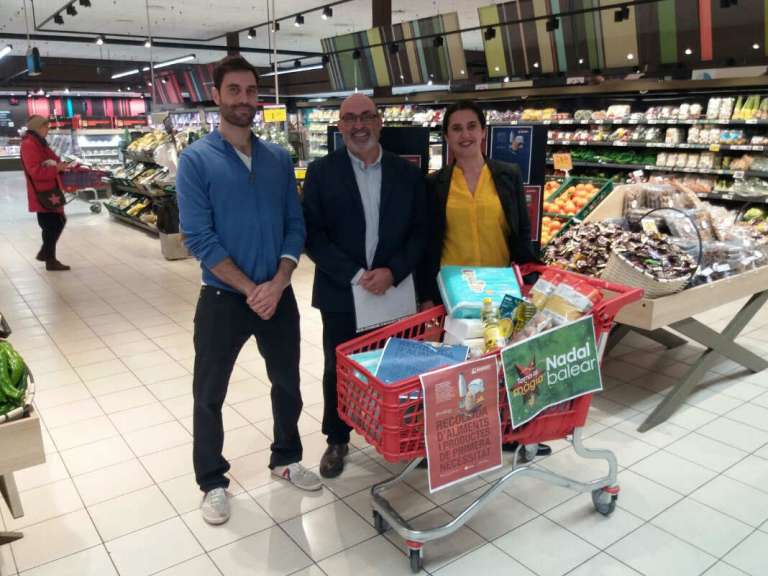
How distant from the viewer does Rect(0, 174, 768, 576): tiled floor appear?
2396 mm

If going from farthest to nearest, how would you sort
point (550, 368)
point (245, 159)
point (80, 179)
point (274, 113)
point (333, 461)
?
point (80, 179)
point (274, 113)
point (333, 461)
point (245, 159)
point (550, 368)

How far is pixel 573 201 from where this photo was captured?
516 cm

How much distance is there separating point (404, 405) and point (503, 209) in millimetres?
1136

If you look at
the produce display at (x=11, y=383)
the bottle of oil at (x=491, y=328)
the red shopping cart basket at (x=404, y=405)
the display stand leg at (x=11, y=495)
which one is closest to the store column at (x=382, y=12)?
the red shopping cart basket at (x=404, y=405)

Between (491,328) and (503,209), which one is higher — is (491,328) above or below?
below

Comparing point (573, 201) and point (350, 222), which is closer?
point (350, 222)

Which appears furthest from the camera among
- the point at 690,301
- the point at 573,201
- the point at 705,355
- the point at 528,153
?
the point at 573,201

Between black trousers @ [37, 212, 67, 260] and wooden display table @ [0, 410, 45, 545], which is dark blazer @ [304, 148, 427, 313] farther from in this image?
black trousers @ [37, 212, 67, 260]

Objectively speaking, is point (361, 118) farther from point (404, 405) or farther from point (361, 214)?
point (404, 405)

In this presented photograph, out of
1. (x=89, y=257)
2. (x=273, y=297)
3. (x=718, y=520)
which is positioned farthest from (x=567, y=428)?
(x=89, y=257)

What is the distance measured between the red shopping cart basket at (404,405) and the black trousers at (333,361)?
250 millimetres

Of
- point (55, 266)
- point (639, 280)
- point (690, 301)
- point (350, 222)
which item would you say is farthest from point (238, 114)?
point (55, 266)

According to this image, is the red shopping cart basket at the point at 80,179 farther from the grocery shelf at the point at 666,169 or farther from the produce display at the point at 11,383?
the produce display at the point at 11,383

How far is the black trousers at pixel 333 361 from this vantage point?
285 cm
